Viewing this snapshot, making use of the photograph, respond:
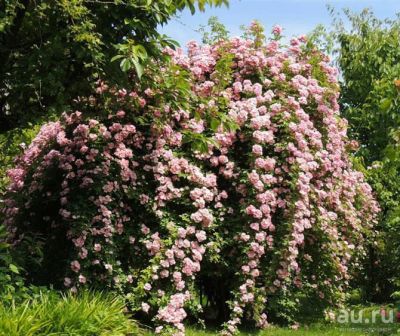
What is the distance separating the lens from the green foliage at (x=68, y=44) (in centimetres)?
486

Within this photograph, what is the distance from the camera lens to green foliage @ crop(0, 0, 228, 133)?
486cm

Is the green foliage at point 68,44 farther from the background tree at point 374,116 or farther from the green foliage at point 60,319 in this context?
the background tree at point 374,116

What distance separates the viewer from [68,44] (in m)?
5.16

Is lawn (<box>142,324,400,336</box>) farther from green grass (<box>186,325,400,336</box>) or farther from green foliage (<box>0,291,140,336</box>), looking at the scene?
green foliage (<box>0,291,140,336</box>)

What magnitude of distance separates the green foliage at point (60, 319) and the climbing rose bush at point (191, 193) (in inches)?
48.6

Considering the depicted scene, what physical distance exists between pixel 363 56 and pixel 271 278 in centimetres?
774

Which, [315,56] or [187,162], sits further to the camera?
[315,56]

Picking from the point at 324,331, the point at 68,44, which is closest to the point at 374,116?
the point at 324,331

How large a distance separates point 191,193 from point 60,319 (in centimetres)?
260

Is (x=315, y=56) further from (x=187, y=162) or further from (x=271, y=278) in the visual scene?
(x=271, y=278)

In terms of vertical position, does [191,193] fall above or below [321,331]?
above

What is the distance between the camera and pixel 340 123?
28.6ft

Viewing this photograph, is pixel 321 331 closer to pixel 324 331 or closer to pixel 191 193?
pixel 324 331

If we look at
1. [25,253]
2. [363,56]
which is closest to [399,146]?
[25,253]
